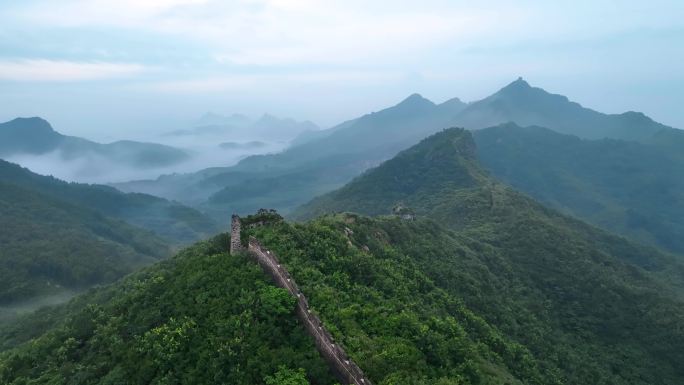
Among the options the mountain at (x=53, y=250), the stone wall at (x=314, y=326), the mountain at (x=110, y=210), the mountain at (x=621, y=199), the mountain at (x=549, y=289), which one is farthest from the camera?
the mountain at (x=110, y=210)

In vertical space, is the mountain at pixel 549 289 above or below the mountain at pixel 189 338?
below

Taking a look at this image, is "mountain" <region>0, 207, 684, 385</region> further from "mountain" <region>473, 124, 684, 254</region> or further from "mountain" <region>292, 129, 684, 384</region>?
"mountain" <region>473, 124, 684, 254</region>

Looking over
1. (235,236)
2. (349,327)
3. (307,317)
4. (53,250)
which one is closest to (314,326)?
(307,317)

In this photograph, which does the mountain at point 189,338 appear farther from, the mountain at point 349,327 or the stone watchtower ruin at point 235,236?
the stone watchtower ruin at point 235,236

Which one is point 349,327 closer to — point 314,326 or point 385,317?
point 314,326

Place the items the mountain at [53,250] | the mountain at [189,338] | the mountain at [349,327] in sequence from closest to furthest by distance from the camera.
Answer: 1. the mountain at [189,338]
2. the mountain at [349,327]
3. the mountain at [53,250]

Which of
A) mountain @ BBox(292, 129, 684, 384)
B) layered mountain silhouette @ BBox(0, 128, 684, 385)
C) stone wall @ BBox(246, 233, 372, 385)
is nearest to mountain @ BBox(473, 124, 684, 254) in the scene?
mountain @ BBox(292, 129, 684, 384)

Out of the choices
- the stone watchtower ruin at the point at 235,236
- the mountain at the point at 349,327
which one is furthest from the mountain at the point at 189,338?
the stone watchtower ruin at the point at 235,236
